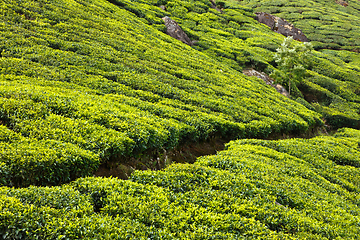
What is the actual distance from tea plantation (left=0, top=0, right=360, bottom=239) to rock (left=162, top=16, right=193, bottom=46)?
5692 millimetres

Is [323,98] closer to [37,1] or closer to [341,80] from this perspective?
[341,80]

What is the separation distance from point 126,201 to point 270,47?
45768mm

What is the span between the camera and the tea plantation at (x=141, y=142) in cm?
729

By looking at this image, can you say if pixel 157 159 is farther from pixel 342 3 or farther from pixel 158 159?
pixel 342 3

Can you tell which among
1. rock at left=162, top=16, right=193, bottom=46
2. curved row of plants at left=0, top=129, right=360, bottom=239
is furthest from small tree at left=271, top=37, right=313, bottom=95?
curved row of plants at left=0, top=129, right=360, bottom=239

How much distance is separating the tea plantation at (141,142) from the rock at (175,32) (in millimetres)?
5692

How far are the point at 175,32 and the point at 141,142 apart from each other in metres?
30.0

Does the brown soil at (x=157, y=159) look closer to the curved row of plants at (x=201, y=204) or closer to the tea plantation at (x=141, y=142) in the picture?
the tea plantation at (x=141, y=142)

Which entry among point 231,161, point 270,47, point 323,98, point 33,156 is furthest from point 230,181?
point 270,47

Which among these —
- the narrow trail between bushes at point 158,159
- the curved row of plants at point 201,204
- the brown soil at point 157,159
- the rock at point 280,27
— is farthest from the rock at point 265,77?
the rock at point 280,27

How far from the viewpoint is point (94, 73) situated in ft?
58.4

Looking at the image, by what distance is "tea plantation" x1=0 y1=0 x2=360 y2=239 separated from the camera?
7.29 m

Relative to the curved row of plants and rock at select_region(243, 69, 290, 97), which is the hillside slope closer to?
the curved row of plants

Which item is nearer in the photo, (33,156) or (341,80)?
(33,156)
